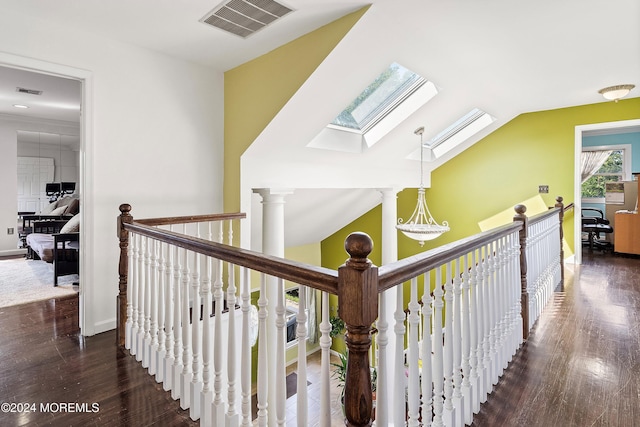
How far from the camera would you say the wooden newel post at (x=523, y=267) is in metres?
2.37

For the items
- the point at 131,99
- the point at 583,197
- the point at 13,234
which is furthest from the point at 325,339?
the point at 583,197

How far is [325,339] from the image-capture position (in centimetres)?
105

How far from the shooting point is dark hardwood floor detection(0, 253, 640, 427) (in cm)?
175

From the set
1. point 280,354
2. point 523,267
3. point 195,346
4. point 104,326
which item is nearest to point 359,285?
point 280,354

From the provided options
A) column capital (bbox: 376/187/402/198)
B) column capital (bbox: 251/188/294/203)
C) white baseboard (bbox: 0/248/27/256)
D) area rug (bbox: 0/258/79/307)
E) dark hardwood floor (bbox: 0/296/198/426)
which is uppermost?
column capital (bbox: 376/187/402/198)

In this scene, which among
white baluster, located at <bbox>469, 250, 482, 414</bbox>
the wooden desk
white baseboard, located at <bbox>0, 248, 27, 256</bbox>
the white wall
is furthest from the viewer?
white baseboard, located at <bbox>0, 248, 27, 256</bbox>

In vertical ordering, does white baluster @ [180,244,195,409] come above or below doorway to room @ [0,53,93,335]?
below

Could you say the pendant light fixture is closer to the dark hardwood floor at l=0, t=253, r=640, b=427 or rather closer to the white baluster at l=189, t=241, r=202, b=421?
the dark hardwood floor at l=0, t=253, r=640, b=427

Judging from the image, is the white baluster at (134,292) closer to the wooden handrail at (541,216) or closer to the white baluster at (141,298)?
the white baluster at (141,298)

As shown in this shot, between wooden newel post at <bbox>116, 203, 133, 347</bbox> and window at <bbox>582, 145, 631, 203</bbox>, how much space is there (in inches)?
340

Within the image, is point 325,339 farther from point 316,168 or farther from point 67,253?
point 67,253

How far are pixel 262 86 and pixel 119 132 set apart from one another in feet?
4.29

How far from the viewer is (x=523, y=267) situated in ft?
8.05

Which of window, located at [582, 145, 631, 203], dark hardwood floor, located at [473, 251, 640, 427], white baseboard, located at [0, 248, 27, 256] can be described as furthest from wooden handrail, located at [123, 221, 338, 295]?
window, located at [582, 145, 631, 203]
